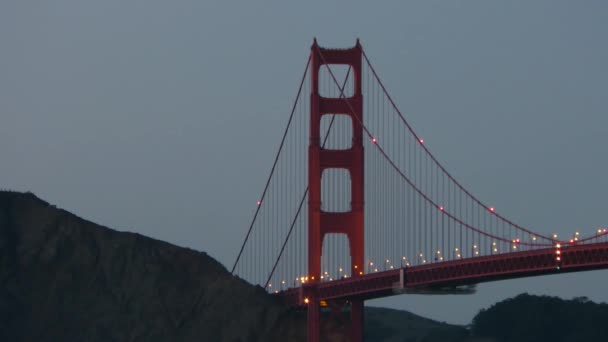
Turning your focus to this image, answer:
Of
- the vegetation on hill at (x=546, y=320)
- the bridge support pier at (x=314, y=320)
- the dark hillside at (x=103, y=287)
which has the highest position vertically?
the vegetation on hill at (x=546, y=320)

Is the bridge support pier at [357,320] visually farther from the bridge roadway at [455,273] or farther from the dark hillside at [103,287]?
the dark hillside at [103,287]

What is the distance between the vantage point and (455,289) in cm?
8356

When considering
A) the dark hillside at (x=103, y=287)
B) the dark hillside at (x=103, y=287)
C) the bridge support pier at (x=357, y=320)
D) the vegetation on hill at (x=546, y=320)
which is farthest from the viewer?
the vegetation on hill at (x=546, y=320)

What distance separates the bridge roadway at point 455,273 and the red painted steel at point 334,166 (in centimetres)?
168

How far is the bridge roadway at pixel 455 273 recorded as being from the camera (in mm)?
72875

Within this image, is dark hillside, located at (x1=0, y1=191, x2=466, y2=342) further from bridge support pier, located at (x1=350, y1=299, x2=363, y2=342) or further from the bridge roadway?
the bridge roadway

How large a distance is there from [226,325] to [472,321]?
72.3 m

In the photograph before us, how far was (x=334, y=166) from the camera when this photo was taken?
311 ft

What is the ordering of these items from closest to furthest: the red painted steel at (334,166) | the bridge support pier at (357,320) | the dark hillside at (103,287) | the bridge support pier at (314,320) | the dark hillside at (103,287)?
the bridge support pier at (314,320)
the bridge support pier at (357,320)
the red painted steel at (334,166)
the dark hillside at (103,287)
the dark hillside at (103,287)

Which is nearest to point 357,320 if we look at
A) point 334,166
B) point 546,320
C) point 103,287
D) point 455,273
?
point 334,166

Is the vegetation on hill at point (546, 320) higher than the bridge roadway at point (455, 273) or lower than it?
higher

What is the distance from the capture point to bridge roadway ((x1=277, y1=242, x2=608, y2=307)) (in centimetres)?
7288

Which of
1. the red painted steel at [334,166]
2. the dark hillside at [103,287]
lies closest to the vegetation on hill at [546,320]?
the dark hillside at [103,287]

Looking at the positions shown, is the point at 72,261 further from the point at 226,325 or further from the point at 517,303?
the point at 517,303
